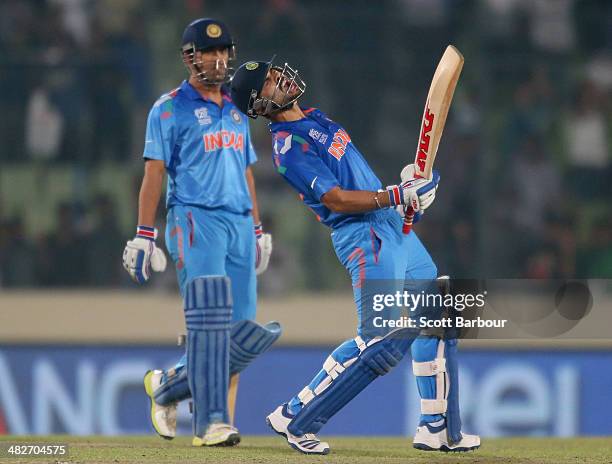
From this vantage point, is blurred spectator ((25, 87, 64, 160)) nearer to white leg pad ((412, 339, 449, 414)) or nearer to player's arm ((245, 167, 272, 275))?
player's arm ((245, 167, 272, 275))

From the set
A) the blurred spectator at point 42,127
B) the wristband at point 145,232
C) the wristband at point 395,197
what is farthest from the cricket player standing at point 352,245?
the blurred spectator at point 42,127

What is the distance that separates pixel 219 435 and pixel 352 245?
1.00 m

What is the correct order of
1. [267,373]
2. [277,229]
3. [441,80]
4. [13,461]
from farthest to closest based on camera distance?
[277,229] → [267,373] → [441,80] → [13,461]

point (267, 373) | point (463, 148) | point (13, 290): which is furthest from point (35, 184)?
point (463, 148)

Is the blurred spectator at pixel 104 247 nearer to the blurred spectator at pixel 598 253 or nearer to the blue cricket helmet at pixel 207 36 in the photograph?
the blurred spectator at pixel 598 253

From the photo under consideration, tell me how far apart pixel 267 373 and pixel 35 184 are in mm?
2332

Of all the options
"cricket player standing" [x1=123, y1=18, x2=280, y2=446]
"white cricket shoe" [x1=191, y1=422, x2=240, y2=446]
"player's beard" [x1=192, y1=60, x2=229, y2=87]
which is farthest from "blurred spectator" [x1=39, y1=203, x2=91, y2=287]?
"white cricket shoe" [x1=191, y1=422, x2=240, y2=446]

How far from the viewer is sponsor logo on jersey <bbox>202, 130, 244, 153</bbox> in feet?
18.8

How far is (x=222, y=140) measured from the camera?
19.0ft

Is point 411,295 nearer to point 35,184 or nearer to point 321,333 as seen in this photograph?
point 321,333

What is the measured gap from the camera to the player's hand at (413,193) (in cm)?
513

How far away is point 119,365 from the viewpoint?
859 cm

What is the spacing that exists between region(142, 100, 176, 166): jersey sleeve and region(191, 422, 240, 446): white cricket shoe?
1209mm

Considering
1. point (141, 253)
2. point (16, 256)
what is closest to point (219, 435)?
point (141, 253)
